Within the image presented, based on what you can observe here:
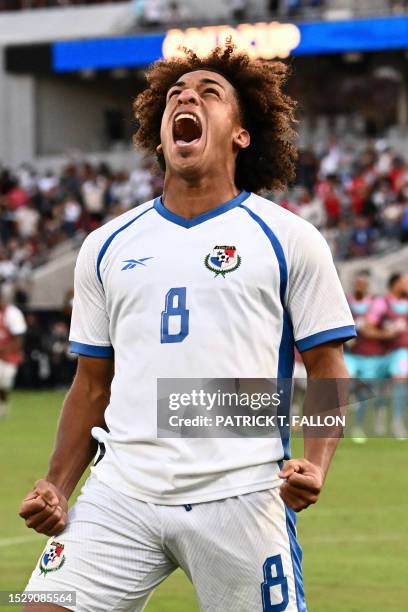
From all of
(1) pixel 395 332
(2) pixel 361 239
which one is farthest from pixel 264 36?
(1) pixel 395 332

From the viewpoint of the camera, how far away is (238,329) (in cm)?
495

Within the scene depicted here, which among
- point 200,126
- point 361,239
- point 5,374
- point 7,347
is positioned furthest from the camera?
point 361,239

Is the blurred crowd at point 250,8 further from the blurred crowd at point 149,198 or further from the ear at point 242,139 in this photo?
the ear at point 242,139

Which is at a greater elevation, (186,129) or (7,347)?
(186,129)

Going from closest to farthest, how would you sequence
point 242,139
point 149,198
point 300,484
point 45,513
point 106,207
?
point 300,484 < point 45,513 < point 242,139 < point 149,198 < point 106,207

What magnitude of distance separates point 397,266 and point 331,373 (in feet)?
79.1

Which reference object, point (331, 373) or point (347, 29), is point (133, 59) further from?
point (331, 373)

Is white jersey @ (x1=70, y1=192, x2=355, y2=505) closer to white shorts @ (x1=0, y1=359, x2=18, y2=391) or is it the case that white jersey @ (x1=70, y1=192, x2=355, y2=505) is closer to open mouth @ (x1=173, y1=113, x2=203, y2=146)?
open mouth @ (x1=173, y1=113, x2=203, y2=146)

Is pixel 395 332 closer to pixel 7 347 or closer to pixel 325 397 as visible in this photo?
pixel 7 347

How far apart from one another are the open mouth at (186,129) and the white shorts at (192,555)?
1.20m

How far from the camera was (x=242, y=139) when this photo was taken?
542 cm

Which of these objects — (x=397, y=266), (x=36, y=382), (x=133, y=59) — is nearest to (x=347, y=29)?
(x=133, y=59)

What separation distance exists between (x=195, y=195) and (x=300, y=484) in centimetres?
110

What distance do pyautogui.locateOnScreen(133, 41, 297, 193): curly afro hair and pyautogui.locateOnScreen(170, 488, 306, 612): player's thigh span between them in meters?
1.29
